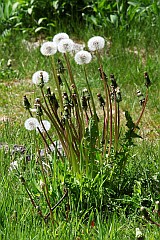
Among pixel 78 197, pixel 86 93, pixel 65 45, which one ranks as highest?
pixel 65 45

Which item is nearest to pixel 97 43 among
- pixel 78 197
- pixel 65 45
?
pixel 65 45

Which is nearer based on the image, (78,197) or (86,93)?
(78,197)

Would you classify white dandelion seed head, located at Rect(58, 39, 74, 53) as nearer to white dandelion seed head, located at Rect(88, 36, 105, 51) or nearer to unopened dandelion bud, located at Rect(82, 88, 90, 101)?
white dandelion seed head, located at Rect(88, 36, 105, 51)

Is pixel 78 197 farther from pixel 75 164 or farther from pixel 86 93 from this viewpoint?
pixel 86 93

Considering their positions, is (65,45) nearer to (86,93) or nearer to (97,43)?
(97,43)

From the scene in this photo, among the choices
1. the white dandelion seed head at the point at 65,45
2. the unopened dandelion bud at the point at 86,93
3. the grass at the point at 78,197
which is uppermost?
the white dandelion seed head at the point at 65,45

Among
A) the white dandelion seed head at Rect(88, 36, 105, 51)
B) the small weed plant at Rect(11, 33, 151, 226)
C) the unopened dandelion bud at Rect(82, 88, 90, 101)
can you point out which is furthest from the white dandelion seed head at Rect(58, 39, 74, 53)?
the unopened dandelion bud at Rect(82, 88, 90, 101)

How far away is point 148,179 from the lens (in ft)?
12.2

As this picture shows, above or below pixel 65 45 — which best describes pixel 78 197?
below

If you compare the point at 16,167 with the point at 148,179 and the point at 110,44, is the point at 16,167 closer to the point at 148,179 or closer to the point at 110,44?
the point at 148,179

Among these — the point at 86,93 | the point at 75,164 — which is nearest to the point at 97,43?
the point at 86,93

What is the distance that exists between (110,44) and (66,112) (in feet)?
14.5

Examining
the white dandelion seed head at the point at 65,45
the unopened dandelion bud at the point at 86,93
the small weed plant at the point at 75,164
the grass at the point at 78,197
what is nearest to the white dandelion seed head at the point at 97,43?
the small weed plant at the point at 75,164

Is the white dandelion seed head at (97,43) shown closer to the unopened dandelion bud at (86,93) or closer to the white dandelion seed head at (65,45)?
the white dandelion seed head at (65,45)
